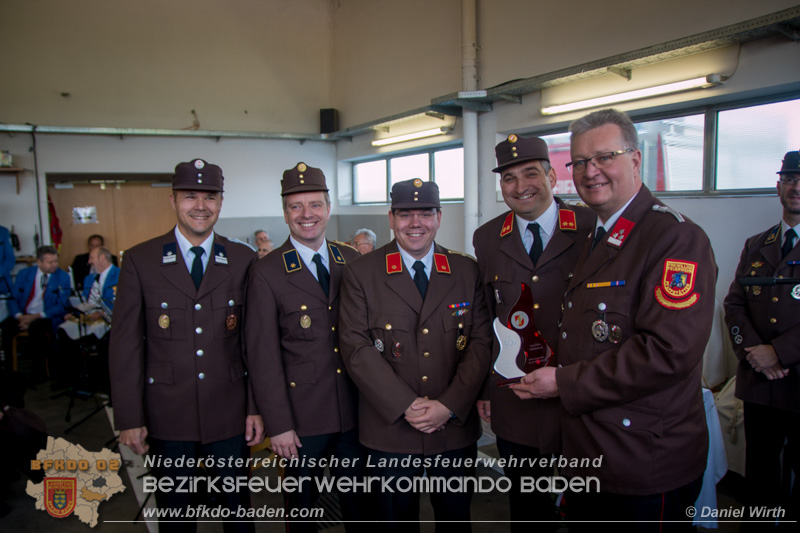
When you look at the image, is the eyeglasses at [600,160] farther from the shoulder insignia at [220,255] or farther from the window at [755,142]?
the window at [755,142]

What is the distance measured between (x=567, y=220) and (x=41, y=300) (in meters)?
6.85

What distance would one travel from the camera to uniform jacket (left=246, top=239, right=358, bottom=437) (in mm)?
2193

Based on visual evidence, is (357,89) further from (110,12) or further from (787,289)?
(787,289)

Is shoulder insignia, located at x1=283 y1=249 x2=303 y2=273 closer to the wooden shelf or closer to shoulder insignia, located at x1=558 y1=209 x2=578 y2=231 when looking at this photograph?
shoulder insignia, located at x1=558 y1=209 x2=578 y2=231

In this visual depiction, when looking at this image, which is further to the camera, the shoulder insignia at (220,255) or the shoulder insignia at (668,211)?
the shoulder insignia at (220,255)

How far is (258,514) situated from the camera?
10.5ft

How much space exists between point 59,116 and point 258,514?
292 inches

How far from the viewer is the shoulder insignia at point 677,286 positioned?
4.77 ft

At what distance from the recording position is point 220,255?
7.68ft

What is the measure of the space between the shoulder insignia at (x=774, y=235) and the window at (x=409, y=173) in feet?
14.1

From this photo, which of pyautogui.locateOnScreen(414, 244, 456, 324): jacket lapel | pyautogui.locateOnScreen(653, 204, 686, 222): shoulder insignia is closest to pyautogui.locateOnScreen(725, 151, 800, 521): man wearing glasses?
pyautogui.locateOnScreen(653, 204, 686, 222): shoulder insignia

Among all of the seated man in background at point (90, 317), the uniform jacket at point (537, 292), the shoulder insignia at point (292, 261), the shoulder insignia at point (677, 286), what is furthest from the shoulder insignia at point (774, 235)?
the seated man in background at point (90, 317)

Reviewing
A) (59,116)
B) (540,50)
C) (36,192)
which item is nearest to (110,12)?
(59,116)

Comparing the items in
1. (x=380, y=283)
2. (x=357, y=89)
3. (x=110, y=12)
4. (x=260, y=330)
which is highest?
(x=110, y=12)
